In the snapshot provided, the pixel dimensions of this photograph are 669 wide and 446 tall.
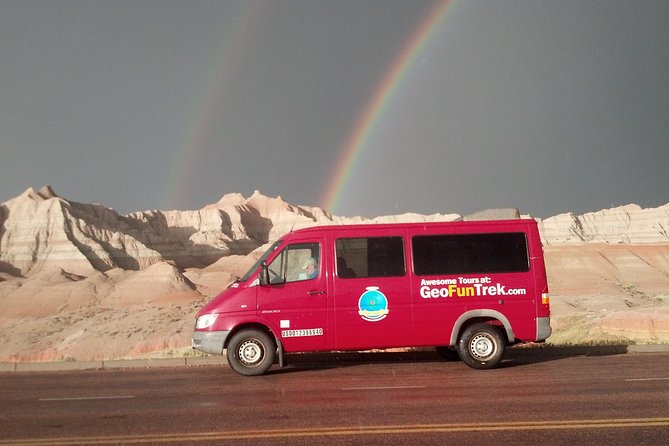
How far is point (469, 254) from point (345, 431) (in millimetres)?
6127

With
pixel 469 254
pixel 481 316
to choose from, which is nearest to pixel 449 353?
pixel 481 316

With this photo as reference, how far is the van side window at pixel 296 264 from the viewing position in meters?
12.0

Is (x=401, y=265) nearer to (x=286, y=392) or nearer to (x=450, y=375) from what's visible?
(x=450, y=375)

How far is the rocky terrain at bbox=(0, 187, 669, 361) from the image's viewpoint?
149 ft

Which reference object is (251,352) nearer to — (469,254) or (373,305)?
(373,305)

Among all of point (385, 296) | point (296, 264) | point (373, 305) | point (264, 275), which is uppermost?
point (296, 264)

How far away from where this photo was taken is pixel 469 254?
40.5 feet

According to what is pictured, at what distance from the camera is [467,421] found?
24.1 ft

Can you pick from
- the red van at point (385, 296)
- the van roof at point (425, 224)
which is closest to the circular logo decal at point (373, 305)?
the red van at point (385, 296)

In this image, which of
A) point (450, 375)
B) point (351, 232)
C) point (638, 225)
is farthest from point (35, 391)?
point (638, 225)

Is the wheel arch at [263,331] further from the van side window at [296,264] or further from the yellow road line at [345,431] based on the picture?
the yellow road line at [345,431]

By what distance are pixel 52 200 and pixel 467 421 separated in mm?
143277

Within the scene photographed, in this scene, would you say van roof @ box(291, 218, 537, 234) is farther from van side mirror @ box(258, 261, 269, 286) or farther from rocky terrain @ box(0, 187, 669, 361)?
van side mirror @ box(258, 261, 269, 286)

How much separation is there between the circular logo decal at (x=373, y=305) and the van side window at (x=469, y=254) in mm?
865
